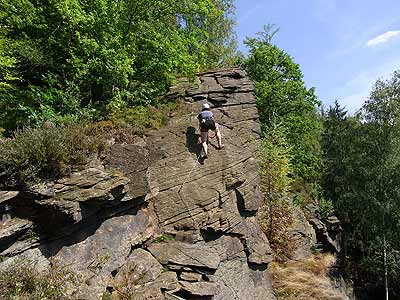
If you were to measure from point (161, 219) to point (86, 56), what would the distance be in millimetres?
6863

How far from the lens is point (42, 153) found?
935 cm

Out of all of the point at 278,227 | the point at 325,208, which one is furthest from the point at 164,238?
the point at 325,208

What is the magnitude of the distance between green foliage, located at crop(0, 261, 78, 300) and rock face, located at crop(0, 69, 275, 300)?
0.38 m

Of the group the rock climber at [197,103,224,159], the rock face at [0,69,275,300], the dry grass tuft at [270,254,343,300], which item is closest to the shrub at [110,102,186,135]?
the rock face at [0,69,275,300]

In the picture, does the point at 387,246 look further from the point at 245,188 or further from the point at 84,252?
the point at 84,252

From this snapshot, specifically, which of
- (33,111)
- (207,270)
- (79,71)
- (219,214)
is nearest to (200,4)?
(79,71)

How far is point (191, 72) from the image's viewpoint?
1670 cm

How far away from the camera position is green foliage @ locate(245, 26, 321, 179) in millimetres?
26344

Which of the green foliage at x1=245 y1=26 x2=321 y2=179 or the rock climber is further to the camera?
the green foliage at x1=245 y1=26 x2=321 y2=179

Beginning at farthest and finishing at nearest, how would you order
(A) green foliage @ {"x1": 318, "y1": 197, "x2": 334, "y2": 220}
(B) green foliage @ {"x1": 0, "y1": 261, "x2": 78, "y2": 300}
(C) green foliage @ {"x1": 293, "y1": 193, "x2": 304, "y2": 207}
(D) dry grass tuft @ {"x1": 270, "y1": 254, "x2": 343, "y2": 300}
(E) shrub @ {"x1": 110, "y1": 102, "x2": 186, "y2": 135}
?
(A) green foliage @ {"x1": 318, "y1": 197, "x2": 334, "y2": 220} → (C) green foliage @ {"x1": 293, "y1": 193, "x2": 304, "y2": 207} → (D) dry grass tuft @ {"x1": 270, "y1": 254, "x2": 343, "y2": 300} → (E) shrub @ {"x1": 110, "y1": 102, "x2": 186, "y2": 135} → (B) green foliage @ {"x1": 0, "y1": 261, "x2": 78, "y2": 300}

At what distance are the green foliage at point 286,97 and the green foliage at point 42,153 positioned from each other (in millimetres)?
17010

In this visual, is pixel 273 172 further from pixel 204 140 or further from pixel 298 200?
pixel 298 200

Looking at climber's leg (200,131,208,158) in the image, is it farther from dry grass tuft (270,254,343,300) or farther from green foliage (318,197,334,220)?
green foliage (318,197,334,220)

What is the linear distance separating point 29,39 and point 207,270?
10.5 m
